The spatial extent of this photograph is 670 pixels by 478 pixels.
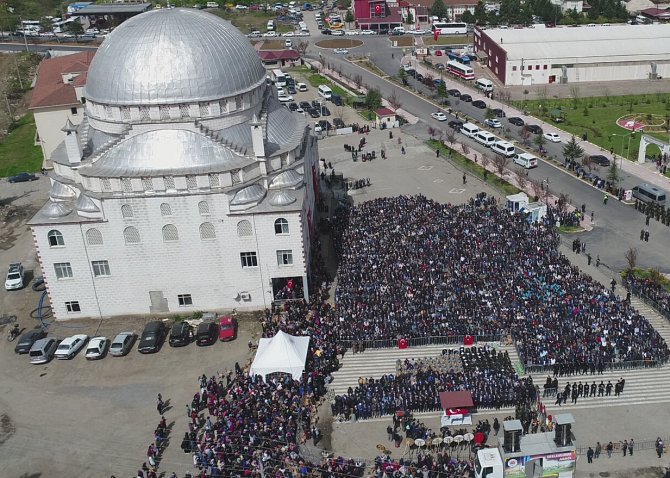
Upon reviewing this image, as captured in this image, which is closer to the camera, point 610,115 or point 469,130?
point 469,130

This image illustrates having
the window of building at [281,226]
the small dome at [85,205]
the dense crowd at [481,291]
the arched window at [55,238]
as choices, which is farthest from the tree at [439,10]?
the arched window at [55,238]

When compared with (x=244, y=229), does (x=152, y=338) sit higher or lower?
lower

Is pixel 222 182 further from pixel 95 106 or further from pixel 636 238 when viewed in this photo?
pixel 636 238

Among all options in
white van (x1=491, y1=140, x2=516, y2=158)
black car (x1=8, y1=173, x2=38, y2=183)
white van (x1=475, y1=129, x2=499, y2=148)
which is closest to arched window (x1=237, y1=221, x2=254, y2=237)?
white van (x1=491, y1=140, x2=516, y2=158)

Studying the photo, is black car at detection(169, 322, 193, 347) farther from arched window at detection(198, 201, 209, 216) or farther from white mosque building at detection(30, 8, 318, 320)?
arched window at detection(198, 201, 209, 216)

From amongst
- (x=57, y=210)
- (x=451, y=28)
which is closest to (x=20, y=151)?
(x=57, y=210)

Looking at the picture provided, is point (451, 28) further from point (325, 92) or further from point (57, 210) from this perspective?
point (57, 210)

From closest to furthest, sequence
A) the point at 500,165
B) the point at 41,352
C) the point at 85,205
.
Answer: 1. the point at 41,352
2. the point at 85,205
3. the point at 500,165
